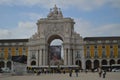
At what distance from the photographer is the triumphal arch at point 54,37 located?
4764 inches

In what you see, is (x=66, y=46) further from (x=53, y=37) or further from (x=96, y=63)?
(x=96, y=63)

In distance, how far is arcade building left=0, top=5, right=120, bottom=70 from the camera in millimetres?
121250

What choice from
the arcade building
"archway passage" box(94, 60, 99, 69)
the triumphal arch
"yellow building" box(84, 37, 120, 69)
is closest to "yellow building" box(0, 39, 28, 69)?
the arcade building

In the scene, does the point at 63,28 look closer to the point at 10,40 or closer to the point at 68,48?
the point at 68,48

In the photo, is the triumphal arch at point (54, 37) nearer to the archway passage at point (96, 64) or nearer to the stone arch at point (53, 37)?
the stone arch at point (53, 37)

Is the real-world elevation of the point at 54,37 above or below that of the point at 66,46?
above

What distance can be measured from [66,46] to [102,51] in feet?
50.2

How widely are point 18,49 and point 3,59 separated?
24.9ft

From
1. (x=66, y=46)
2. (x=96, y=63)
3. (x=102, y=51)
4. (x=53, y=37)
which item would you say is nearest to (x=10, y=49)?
(x=53, y=37)

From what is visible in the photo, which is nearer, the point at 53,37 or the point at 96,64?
the point at 53,37

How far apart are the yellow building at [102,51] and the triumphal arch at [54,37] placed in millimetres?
3852

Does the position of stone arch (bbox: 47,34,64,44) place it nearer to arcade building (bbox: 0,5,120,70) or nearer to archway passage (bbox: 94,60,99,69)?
arcade building (bbox: 0,5,120,70)

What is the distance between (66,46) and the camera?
12106 cm

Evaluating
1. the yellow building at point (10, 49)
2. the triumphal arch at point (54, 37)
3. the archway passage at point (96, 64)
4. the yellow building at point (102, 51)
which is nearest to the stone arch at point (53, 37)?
the triumphal arch at point (54, 37)
